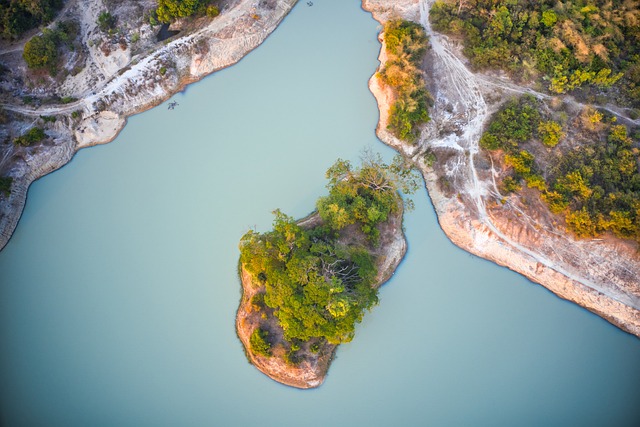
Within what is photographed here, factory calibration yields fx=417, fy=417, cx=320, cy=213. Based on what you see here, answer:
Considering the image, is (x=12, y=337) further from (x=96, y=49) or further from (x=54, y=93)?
(x=96, y=49)

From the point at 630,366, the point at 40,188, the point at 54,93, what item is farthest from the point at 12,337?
the point at 630,366

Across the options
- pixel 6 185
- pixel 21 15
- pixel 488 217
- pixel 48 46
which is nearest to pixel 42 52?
pixel 48 46

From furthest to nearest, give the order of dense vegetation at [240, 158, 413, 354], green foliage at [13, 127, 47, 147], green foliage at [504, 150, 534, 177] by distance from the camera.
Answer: green foliage at [13, 127, 47, 147], green foliage at [504, 150, 534, 177], dense vegetation at [240, 158, 413, 354]

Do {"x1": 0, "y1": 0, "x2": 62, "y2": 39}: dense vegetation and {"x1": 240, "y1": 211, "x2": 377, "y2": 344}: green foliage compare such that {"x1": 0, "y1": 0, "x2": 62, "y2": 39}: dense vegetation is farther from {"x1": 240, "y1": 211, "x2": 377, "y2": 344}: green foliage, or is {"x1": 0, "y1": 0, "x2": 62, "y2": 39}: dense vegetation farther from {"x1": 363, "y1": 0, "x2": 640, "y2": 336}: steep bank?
{"x1": 363, "y1": 0, "x2": 640, "y2": 336}: steep bank

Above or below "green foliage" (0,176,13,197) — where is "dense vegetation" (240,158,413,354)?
below

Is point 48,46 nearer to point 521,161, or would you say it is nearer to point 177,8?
point 177,8

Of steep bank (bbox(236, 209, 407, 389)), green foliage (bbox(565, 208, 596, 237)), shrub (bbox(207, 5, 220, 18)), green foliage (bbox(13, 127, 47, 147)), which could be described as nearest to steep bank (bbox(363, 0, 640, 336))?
green foliage (bbox(565, 208, 596, 237))

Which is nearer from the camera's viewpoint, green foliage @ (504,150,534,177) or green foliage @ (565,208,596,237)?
green foliage @ (565,208,596,237)
